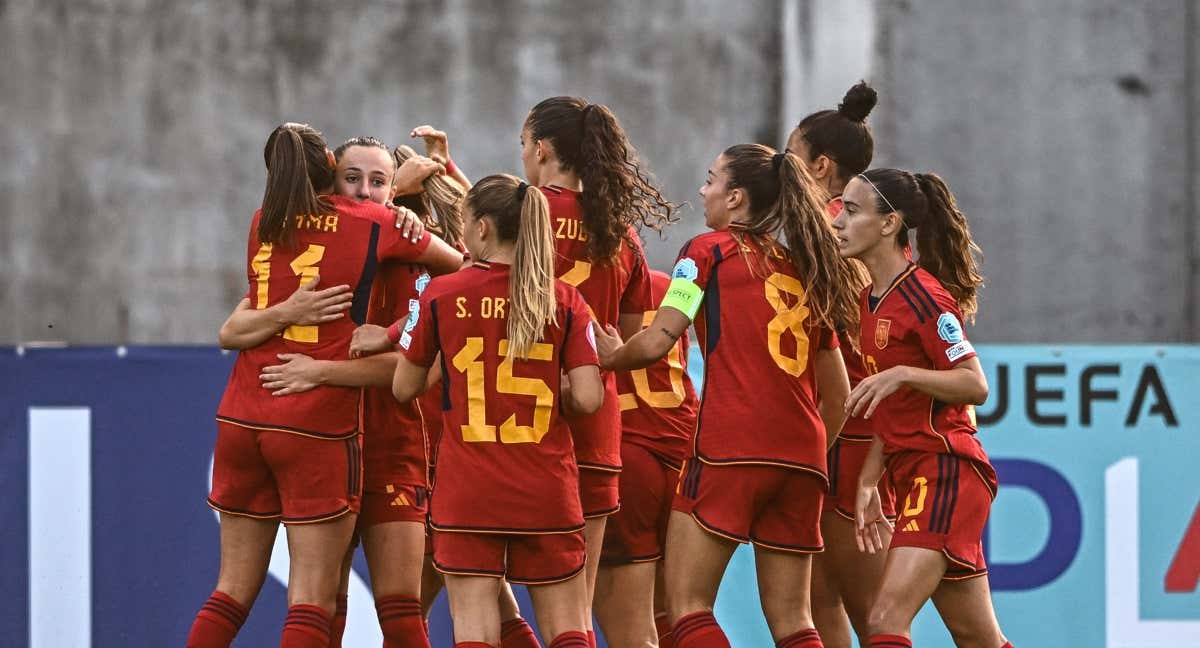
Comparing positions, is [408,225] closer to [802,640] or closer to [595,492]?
[595,492]

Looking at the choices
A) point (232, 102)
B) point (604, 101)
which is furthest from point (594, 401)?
point (232, 102)

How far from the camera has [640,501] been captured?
17.5 ft

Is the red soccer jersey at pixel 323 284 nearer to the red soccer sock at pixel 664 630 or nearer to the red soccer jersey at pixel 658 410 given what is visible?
the red soccer jersey at pixel 658 410

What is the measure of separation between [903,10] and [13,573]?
17.9ft

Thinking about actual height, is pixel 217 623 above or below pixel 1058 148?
below

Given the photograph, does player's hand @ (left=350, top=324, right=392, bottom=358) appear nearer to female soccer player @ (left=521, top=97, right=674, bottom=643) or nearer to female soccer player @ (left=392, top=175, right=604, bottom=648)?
female soccer player @ (left=392, top=175, right=604, bottom=648)

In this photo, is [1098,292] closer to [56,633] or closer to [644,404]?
[644,404]

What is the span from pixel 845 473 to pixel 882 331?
0.80 metres

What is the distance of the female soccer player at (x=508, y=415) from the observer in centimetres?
455

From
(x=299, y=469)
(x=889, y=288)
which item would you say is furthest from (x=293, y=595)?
(x=889, y=288)

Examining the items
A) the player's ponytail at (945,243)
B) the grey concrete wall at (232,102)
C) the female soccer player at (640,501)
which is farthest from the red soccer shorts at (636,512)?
the grey concrete wall at (232,102)

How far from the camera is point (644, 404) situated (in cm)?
541

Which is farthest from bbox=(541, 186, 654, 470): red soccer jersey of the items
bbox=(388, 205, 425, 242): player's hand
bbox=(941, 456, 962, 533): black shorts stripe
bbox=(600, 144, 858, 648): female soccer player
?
bbox=(941, 456, 962, 533): black shorts stripe

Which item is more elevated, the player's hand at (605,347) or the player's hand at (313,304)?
the player's hand at (313,304)
